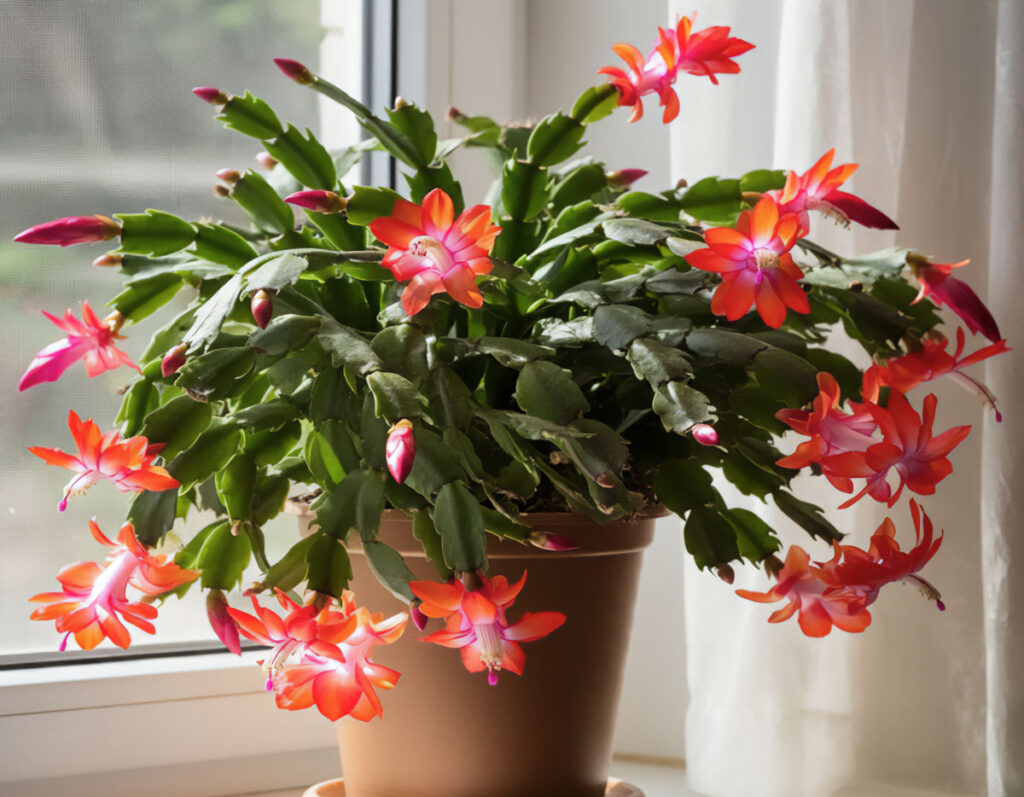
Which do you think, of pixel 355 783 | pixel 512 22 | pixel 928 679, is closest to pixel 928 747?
pixel 928 679

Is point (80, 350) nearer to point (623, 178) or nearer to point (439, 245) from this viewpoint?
point (439, 245)

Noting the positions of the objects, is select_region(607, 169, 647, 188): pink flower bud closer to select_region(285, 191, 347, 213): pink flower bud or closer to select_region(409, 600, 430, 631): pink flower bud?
select_region(285, 191, 347, 213): pink flower bud

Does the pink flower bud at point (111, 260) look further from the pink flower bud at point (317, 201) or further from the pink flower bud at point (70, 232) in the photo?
the pink flower bud at point (317, 201)

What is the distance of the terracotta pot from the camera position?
0.69 m

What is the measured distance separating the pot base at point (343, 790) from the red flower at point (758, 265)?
1.33 ft

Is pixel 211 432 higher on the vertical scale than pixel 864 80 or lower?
lower

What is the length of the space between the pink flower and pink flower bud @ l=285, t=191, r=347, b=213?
0.61 ft

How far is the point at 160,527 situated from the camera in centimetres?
61

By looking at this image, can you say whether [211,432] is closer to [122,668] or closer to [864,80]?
[122,668]

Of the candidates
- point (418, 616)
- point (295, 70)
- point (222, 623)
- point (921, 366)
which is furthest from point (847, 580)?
point (295, 70)

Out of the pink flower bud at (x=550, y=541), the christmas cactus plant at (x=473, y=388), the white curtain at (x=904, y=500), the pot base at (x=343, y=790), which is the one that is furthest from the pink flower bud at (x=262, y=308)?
the white curtain at (x=904, y=500)

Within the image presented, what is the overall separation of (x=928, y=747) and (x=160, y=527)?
674 mm

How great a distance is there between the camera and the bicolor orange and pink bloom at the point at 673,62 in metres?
0.74

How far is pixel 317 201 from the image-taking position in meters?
0.61
